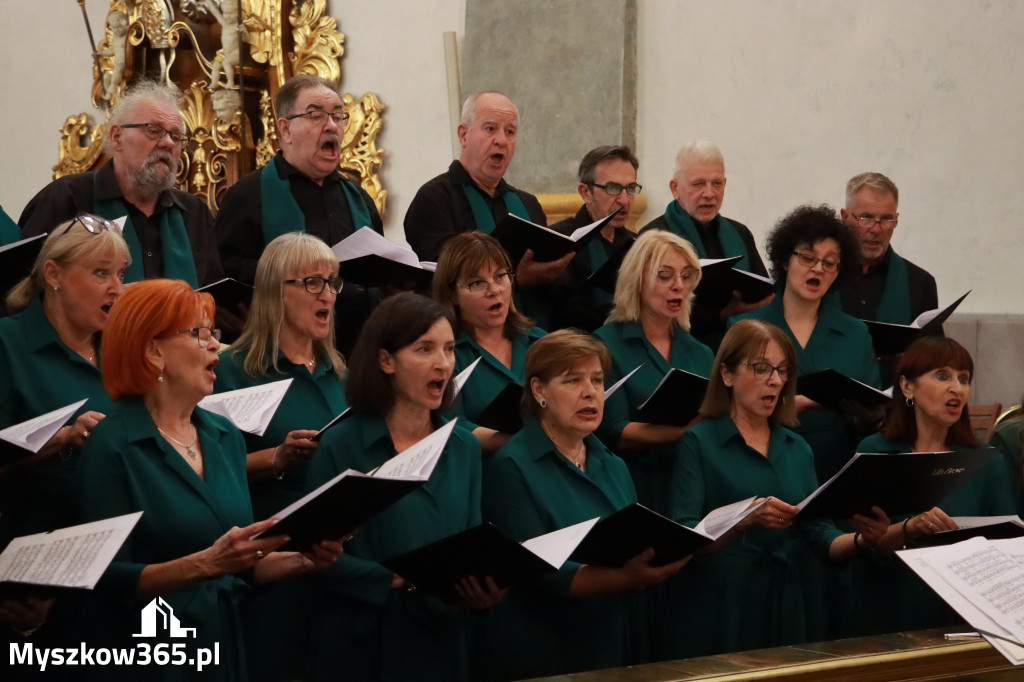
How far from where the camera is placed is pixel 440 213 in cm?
479

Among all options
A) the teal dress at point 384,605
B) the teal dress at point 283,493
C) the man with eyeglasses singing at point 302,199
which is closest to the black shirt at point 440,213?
the man with eyeglasses singing at point 302,199

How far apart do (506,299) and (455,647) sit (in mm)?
1280

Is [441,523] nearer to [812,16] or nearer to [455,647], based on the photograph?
[455,647]

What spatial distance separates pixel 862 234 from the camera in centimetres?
522

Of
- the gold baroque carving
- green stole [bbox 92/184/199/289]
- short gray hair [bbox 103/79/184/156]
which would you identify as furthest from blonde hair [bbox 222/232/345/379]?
the gold baroque carving

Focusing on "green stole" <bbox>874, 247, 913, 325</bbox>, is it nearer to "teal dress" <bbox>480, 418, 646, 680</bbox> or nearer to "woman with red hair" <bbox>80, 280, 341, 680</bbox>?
"teal dress" <bbox>480, 418, 646, 680</bbox>

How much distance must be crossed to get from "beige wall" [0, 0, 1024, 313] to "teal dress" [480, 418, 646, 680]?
4061 millimetres

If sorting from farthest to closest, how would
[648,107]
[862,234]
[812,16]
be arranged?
1. [648,107]
2. [812,16]
3. [862,234]

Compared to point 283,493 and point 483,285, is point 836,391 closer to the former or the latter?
point 483,285

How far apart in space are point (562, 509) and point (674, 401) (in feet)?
2.24

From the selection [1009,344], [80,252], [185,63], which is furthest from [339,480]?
[185,63]

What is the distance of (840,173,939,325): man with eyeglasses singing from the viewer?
5.20 meters

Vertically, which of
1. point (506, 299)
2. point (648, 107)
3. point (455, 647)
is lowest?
point (455, 647)

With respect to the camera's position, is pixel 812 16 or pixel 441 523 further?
pixel 812 16
